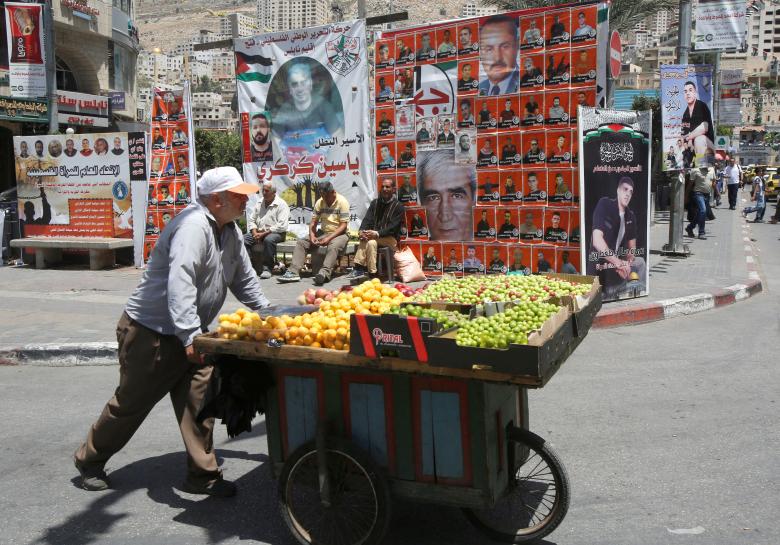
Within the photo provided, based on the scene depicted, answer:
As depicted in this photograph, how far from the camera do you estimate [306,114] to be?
12969 millimetres

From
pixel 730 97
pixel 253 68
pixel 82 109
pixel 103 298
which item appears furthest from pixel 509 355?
pixel 82 109

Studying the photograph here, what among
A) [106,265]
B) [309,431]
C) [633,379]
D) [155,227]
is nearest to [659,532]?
[309,431]

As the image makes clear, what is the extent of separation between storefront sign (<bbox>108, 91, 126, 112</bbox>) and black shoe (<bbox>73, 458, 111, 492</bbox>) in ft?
118

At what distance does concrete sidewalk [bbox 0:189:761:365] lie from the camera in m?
7.95

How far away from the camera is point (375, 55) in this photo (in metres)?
11.6

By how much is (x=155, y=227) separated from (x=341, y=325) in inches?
419

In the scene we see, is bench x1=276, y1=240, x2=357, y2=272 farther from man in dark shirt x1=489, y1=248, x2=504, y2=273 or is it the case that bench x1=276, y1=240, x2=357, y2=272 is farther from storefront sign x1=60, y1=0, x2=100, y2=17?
storefront sign x1=60, y1=0, x2=100, y2=17

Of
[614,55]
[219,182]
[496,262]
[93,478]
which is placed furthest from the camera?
[496,262]

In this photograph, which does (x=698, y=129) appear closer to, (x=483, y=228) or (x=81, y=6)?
(x=483, y=228)

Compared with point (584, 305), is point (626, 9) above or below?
above

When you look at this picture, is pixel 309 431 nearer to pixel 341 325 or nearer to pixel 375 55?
pixel 341 325

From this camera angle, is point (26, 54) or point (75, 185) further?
point (26, 54)

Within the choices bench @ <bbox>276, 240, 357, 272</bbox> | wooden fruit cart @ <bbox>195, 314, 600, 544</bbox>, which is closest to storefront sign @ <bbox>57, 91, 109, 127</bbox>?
bench @ <bbox>276, 240, 357, 272</bbox>

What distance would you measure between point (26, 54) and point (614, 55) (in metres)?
13.3
